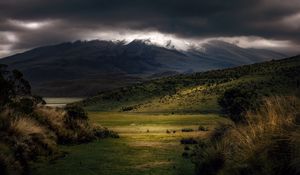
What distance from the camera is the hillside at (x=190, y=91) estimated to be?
78000mm

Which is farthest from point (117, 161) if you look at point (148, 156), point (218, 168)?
point (218, 168)

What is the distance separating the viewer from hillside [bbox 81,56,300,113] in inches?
3071

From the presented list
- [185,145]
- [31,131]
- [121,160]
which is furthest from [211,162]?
[185,145]

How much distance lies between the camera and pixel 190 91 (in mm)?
93625

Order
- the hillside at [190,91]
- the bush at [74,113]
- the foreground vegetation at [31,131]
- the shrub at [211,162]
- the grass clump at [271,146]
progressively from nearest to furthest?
→ the grass clump at [271,146] < the shrub at [211,162] < the foreground vegetation at [31,131] < the bush at [74,113] < the hillside at [190,91]

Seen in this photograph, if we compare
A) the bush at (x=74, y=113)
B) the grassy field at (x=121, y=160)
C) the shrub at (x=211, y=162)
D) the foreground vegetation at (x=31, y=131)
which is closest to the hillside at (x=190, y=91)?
the bush at (x=74, y=113)

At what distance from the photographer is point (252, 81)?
85.2 meters

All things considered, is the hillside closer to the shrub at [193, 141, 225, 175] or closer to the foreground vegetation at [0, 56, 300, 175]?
the foreground vegetation at [0, 56, 300, 175]

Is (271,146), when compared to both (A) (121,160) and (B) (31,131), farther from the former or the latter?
(B) (31,131)

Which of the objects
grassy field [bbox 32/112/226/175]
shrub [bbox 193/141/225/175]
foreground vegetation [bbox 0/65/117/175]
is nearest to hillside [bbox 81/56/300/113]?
foreground vegetation [bbox 0/65/117/175]

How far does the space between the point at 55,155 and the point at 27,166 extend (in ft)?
12.1

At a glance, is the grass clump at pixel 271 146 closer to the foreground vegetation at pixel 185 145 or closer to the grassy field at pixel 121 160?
the foreground vegetation at pixel 185 145

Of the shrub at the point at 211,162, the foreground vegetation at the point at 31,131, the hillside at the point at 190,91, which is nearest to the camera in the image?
the shrub at the point at 211,162

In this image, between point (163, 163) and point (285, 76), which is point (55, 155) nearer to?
point (163, 163)
